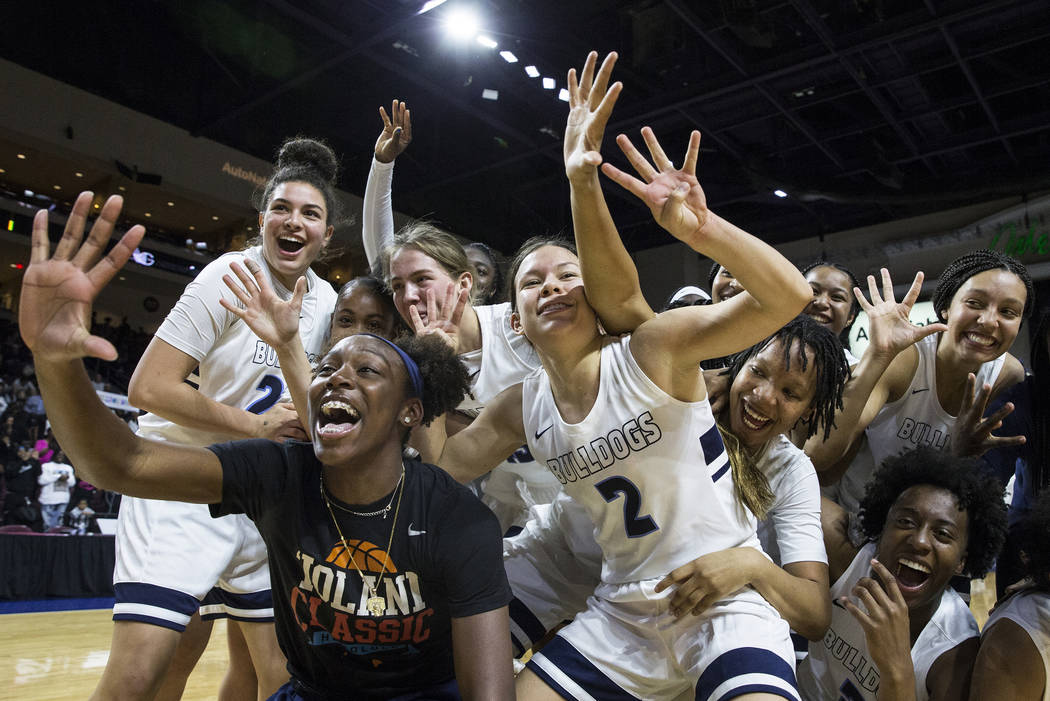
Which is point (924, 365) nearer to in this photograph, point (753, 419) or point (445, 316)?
point (753, 419)

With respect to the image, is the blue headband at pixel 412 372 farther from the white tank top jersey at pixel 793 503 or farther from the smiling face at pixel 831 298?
the smiling face at pixel 831 298

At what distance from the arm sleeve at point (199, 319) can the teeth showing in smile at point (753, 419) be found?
181 centimetres

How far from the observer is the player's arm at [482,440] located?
8.38 feet

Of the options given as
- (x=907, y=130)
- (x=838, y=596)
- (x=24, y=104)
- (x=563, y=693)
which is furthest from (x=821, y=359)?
(x=24, y=104)

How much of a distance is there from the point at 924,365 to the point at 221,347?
2.84 meters

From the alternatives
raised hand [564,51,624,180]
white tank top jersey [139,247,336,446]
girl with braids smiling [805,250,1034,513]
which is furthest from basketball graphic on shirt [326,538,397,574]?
girl with braids smiling [805,250,1034,513]

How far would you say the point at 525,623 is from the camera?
2.71 meters

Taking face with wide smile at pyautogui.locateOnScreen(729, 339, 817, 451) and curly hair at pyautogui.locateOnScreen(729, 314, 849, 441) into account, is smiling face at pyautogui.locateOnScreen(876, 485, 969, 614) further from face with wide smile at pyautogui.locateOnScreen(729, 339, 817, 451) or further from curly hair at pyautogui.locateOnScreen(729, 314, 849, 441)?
face with wide smile at pyautogui.locateOnScreen(729, 339, 817, 451)

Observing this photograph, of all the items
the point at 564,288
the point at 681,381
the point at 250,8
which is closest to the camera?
the point at 681,381

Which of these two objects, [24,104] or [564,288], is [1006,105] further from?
[24,104]

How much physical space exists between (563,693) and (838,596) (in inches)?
44.8

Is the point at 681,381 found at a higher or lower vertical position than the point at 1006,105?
lower

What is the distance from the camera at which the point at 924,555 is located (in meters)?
2.56

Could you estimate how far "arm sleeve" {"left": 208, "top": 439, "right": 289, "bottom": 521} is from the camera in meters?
1.99
